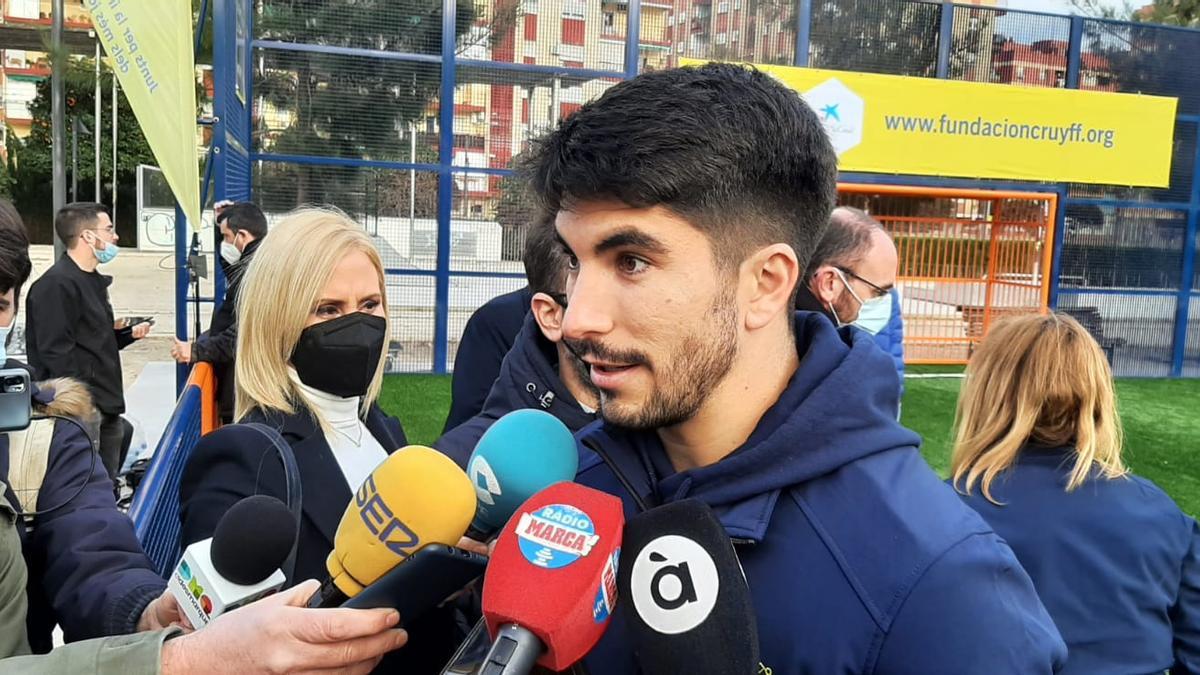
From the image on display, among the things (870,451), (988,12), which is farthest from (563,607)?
(988,12)

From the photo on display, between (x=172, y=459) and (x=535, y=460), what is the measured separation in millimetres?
2526

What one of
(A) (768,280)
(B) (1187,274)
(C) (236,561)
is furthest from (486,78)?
(C) (236,561)

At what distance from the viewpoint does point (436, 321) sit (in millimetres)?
11273

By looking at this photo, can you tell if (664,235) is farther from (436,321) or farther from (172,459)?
(436,321)

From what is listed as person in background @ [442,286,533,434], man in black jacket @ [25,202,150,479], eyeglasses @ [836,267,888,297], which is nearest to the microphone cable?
person in background @ [442,286,533,434]

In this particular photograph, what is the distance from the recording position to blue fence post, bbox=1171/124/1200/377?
13195mm

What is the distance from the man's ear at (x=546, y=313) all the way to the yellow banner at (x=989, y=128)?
916 centimetres

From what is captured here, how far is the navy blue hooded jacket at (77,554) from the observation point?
6.30 feet

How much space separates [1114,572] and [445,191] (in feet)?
31.2

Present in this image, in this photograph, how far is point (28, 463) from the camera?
198 cm

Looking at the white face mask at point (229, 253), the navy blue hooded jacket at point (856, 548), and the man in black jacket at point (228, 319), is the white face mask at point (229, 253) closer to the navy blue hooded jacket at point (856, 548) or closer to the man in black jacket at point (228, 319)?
the man in black jacket at point (228, 319)

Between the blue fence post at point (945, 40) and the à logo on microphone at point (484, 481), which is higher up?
the blue fence post at point (945, 40)

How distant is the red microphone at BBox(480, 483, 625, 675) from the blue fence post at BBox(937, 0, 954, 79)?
1217 cm

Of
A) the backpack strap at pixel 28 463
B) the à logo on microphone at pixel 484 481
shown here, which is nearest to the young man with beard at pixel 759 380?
the à logo on microphone at pixel 484 481
